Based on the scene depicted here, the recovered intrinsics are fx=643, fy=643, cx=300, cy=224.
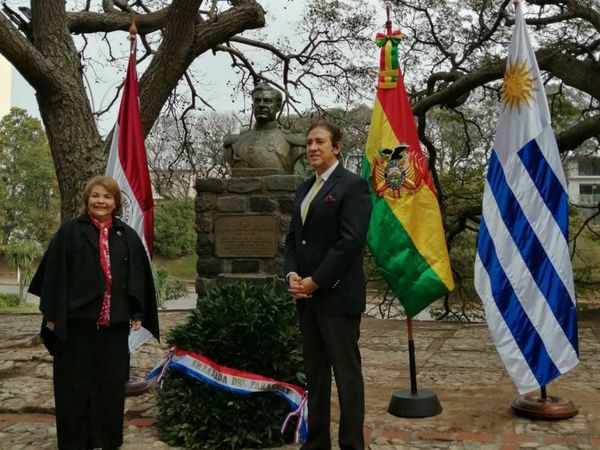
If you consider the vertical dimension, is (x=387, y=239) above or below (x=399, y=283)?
above

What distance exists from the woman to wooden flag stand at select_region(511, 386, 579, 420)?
8.59 ft

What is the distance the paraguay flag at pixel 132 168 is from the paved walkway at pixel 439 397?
1381 mm

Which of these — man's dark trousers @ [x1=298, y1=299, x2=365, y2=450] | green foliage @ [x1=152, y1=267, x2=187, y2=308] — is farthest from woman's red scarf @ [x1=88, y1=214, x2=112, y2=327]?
green foliage @ [x1=152, y1=267, x2=187, y2=308]

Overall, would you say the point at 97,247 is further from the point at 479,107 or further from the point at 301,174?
the point at 479,107

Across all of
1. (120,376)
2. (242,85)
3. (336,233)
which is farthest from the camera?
(242,85)

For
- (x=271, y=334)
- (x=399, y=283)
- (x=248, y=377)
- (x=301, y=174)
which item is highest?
(x=301, y=174)

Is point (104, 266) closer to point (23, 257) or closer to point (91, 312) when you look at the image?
point (91, 312)

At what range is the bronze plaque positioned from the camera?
5.25 metres

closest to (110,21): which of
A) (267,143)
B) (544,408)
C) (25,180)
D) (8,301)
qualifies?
(267,143)

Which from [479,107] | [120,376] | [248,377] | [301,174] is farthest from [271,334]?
[479,107]

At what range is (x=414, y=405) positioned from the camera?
443 cm

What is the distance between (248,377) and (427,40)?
8547 millimetres

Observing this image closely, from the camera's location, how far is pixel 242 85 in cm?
1207

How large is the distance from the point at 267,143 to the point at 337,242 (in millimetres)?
2298
